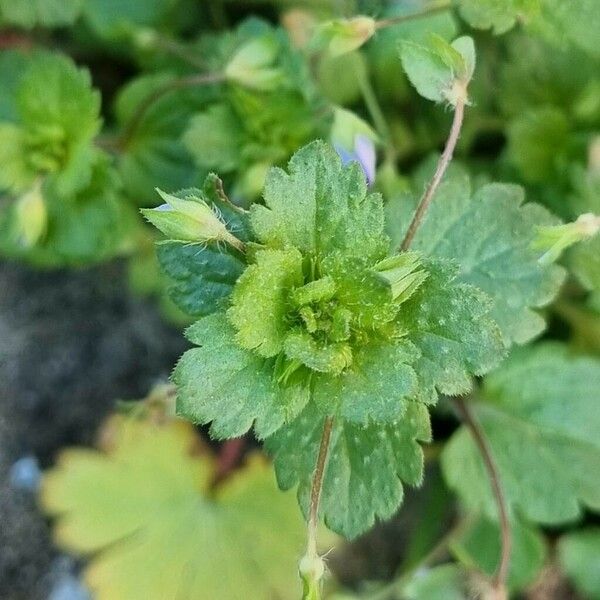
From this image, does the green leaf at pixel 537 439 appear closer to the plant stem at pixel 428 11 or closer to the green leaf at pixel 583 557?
the green leaf at pixel 583 557

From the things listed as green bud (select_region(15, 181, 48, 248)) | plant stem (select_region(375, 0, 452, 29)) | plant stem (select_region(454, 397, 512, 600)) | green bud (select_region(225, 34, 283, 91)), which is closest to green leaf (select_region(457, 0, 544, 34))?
plant stem (select_region(375, 0, 452, 29))

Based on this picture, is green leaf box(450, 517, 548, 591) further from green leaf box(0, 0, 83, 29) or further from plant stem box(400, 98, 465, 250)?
green leaf box(0, 0, 83, 29)

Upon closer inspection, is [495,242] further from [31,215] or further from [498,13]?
[31,215]

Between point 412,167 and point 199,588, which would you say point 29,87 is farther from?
point 199,588

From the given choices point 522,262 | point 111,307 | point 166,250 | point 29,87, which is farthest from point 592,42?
point 111,307

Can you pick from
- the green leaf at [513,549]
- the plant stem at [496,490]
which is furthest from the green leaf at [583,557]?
the plant stem at [496,490]

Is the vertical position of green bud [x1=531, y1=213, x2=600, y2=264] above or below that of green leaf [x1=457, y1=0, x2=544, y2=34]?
below

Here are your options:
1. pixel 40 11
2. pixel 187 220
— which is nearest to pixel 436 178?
pixel 187 220

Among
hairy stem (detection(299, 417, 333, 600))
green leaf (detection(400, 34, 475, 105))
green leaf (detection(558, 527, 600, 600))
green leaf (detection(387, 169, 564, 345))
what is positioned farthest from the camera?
green leaf (detection(558, 527, 600, 600))
